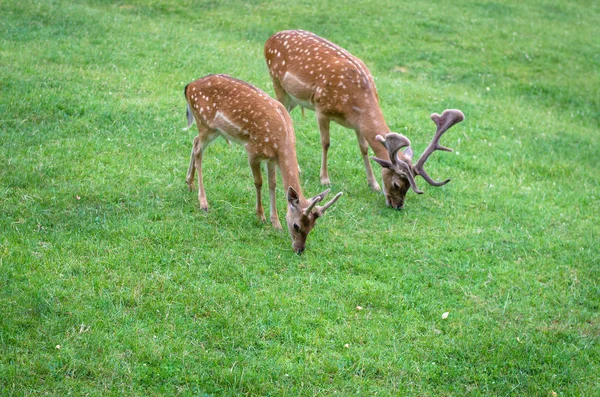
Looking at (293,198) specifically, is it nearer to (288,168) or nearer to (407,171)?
(288,168)

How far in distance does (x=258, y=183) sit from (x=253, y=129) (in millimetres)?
612

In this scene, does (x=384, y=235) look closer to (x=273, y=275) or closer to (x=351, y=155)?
(x=273, y=275)

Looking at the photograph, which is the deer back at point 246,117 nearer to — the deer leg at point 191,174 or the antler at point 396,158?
the deer leg at point 191,174

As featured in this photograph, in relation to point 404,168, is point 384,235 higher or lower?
lower

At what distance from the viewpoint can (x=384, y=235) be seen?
812 cm

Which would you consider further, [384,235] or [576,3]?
[576,3]

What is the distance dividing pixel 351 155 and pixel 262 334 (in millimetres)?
4594

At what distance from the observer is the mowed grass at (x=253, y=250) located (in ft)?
19.0

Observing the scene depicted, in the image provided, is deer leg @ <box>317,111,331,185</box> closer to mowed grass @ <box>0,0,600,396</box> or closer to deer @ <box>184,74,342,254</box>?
mowed grass @ <box>0,0,600,396</box>

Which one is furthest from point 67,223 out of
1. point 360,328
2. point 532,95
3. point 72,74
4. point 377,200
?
point 532,95

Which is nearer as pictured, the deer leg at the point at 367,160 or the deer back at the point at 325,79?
the deer back at the point at 325,79

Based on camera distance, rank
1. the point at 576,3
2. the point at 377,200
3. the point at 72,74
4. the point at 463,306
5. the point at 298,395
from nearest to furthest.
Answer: the point at 298,395
the point at 463,306
the point at 377,200
the point at 72,74
the point at 576,3

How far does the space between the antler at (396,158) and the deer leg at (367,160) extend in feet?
2.44

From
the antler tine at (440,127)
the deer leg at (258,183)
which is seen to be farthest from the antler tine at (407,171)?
the deer leg at (258,183)
